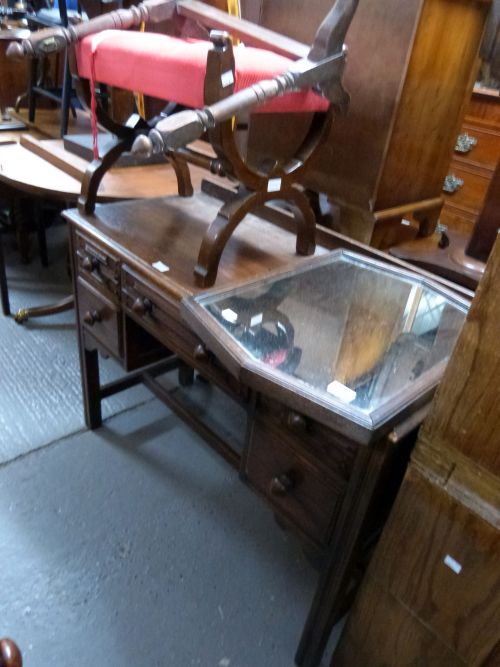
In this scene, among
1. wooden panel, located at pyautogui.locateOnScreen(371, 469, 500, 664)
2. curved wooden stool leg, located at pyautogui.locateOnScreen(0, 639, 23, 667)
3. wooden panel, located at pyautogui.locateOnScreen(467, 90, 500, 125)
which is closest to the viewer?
curved wooden stool leg, located at pyautogui.locateOnScreen(0, 639, 23, 667)

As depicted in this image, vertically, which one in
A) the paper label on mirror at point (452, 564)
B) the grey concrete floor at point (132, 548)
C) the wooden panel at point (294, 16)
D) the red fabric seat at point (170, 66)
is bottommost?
the grey concrete floor at point (132, 548)

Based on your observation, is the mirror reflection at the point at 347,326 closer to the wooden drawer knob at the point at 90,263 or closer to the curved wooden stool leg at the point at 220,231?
the curved wooden stool leg at the point at 220,231

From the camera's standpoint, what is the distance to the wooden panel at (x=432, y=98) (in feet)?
3.63

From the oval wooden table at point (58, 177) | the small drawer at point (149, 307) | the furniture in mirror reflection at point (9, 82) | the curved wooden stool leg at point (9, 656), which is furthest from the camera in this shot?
the furniture in mirror reflection at point (9, 82)

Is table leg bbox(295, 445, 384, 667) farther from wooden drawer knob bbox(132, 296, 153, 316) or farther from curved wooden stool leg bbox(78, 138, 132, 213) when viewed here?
curved wooden stool leg bbox(78, 138, 132, 213)

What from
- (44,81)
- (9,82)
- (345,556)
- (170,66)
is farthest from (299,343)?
(9,82)

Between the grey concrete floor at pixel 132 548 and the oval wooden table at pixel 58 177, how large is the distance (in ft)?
2.45

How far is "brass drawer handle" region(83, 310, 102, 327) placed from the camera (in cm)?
140

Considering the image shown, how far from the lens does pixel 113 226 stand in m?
1.29

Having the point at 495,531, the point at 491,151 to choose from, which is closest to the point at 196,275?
the point at 495,531

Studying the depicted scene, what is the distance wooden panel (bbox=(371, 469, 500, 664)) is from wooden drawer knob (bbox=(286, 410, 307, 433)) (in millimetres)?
194

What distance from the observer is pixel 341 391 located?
2.62 feet

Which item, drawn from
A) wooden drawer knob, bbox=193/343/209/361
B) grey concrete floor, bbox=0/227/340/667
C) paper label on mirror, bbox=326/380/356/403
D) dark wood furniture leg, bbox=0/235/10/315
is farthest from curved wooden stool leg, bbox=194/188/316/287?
dark wood furniture leg, bbox=0/235/10/315

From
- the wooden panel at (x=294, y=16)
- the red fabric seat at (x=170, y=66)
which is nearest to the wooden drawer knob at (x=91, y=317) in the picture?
the red fabric seat at (x=170, y=66)
